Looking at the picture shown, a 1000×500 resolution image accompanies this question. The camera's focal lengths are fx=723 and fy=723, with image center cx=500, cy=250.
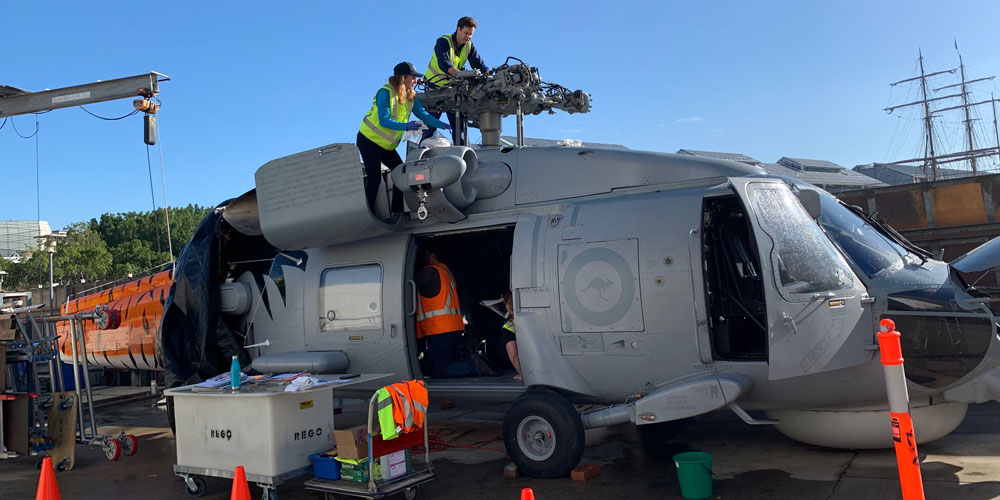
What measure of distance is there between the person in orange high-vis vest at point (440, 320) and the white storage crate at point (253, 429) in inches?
66.5

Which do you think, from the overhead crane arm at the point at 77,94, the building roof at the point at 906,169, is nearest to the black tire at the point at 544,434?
the overhead crane arm at the point at 77,94

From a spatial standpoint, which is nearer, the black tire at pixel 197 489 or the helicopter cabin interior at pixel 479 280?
the black tire at pixel 197 489

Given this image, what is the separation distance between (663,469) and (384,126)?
430cm

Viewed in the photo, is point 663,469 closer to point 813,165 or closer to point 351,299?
point 351,299

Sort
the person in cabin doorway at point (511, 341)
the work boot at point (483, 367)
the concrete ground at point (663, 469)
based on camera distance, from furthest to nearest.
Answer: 1. the work boot at point (483, 367)
2. the person in cabin doorway at point (511, 341)
3. the concrete ground at point (663, 469)

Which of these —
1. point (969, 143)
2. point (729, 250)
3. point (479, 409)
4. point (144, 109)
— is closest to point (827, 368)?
point (729, 250)

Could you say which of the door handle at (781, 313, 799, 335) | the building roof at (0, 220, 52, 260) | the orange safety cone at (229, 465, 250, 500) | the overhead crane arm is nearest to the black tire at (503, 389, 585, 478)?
the door handle at (781, 313, 799, 335)

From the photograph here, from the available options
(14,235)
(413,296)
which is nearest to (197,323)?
(413,296)

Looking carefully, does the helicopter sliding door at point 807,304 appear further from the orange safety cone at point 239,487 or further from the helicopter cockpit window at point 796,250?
the orange safety cone at point 239,487

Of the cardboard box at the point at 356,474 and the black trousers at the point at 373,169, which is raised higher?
the black trousers at the point at 373,169

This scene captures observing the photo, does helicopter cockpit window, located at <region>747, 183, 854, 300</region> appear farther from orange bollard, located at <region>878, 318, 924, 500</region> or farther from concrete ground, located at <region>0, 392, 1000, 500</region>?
orange bollard, located at <region>878, 318, 924, 500</region>

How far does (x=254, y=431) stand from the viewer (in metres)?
5.92

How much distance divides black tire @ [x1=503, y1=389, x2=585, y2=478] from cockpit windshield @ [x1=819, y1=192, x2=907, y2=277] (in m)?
2.72

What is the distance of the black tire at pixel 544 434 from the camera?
6.16m
